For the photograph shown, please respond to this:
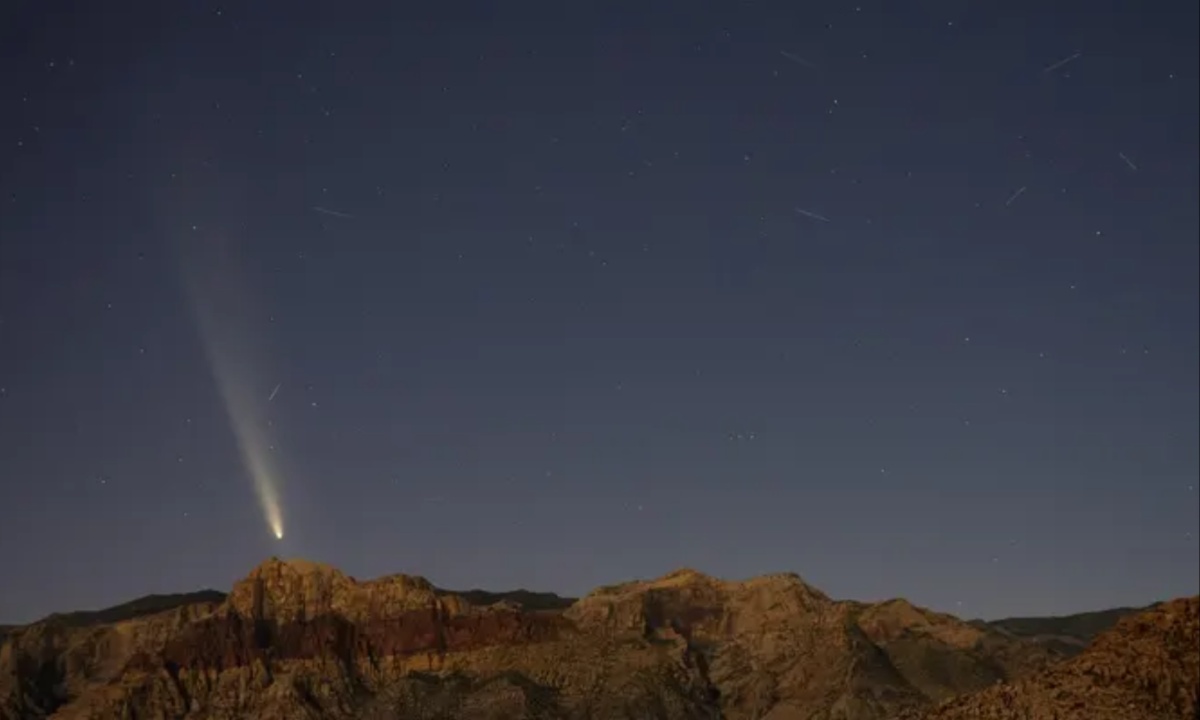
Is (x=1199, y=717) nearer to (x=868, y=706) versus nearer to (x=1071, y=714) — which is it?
(x=1071, y=714)

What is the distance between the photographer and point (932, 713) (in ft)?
179

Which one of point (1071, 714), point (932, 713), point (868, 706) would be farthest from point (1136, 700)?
point (868, 706)

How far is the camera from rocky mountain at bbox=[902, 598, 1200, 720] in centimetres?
5012

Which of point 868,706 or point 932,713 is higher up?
point 868,706

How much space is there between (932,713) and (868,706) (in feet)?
481

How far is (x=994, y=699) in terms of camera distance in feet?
174

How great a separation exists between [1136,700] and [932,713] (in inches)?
299

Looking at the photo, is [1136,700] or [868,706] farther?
[868,706]

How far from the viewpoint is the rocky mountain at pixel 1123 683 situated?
164ft

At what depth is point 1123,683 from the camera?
51000mm

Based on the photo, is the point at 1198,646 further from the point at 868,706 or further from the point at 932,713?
the point at 868,706

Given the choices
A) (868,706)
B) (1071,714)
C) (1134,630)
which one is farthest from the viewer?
(868,706)

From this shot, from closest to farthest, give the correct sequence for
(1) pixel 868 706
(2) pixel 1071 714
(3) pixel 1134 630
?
(2) pixel 1071 714 < (3) pixel 1134 630 < (1) pixel 868 706

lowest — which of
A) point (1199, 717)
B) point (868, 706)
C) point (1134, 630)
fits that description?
point (1199, 717)
